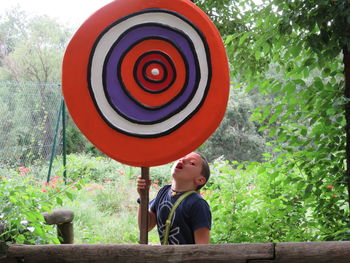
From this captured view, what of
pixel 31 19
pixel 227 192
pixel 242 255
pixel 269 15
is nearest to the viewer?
pixel 242 255

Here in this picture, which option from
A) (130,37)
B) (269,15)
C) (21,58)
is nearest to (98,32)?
(130,37)

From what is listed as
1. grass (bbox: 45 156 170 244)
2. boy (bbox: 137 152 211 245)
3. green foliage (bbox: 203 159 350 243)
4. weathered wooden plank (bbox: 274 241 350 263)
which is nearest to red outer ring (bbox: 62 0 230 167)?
boy (bbox: 137 152 211 245)

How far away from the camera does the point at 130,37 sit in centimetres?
144

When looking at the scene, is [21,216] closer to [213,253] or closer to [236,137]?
[213,253]

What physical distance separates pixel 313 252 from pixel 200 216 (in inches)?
17.4

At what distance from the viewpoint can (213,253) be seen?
1250 millimetres

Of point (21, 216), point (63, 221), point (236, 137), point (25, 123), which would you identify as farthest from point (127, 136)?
point (236, 137)

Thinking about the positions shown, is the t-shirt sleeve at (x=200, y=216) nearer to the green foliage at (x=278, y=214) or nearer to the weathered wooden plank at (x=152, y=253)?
the weathered wooden plank at (x=152, y=253)

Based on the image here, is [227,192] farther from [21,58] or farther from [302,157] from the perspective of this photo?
[21,58]

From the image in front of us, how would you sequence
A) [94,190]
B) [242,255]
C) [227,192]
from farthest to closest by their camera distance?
[94,190] → [227,192] → [242,255]

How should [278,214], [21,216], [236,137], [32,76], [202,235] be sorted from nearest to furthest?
[202,235]
[21,216]
[278,214]
[236,137]
[32,76]

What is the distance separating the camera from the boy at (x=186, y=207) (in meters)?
1.57

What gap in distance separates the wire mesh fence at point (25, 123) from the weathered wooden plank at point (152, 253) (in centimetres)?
480

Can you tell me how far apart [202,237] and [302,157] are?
0.84m
